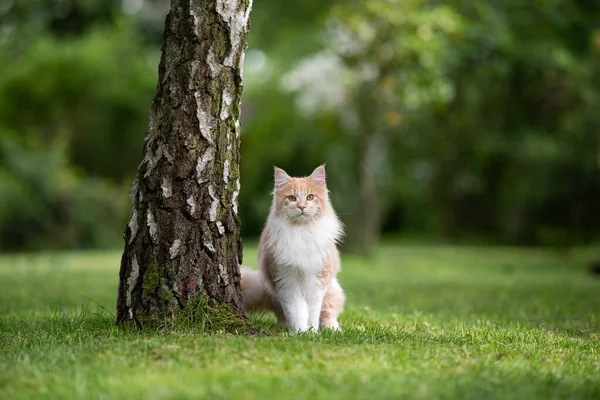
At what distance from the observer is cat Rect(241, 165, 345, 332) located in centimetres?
485

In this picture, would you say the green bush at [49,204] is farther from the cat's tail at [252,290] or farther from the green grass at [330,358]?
the cat's tail at [252,290]

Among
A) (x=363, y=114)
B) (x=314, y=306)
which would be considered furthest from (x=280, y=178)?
(x=363, y=114)

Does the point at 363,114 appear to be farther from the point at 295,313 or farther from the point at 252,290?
the point at 295,313

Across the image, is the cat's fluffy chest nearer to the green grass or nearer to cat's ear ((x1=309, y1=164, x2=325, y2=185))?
cat's ear ((x1=309, y1=164, x2=325, y2=185))

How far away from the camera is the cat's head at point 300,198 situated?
4981 millimetres

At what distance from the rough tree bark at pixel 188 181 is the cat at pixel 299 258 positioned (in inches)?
16.8

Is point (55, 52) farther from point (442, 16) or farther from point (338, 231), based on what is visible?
point (338, 231)

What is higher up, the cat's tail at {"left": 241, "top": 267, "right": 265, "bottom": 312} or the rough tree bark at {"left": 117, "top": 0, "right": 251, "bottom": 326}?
the rough tree bark at {"left": 117, "top": 0, "right": 251, "bottom": 326}

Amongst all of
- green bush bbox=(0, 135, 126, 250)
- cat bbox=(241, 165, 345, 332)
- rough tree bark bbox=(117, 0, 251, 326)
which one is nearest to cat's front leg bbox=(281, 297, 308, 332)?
cat bbox=(241, 165, 345, 332)

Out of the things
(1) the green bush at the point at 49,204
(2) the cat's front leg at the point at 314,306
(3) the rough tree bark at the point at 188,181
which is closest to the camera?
(3) the rough tree bark at the point at 188,181

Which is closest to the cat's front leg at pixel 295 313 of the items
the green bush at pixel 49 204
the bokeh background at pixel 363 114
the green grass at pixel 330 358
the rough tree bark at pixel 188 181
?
the green grass at pixel 330 358

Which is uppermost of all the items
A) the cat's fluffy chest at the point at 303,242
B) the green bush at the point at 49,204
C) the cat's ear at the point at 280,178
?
the cat's ear at the point at 280,178

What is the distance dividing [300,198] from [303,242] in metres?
0.32

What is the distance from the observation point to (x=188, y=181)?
4.39 metres
